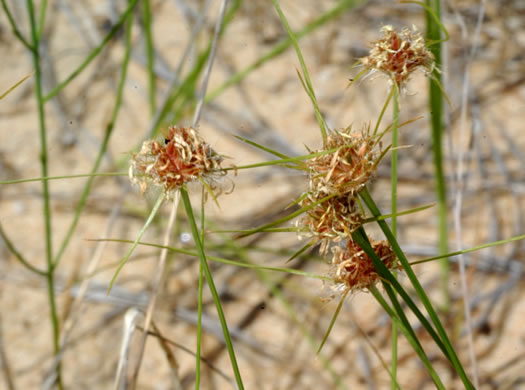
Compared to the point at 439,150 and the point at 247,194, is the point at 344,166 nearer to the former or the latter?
the point at 439,150

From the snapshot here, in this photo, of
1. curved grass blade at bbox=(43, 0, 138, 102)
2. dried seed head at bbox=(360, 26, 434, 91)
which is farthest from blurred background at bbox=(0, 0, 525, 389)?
dried seed head at bbox=(360, 26, 434, 91)

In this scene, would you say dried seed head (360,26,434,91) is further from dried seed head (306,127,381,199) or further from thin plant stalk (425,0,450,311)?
thin plant stalk (425,0,450,311)

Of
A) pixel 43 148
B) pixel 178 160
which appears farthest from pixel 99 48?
pixel 178 160

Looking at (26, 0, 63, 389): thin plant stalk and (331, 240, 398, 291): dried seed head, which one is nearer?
(331, 240, 398, 291): dried seed head

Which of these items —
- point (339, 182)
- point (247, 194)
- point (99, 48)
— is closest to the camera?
point (339, 182)

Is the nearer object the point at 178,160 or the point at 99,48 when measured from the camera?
the point at 178,160

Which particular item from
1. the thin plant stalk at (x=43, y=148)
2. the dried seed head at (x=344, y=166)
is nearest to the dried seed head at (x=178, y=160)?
the dried seed head at (x=344, y=166)

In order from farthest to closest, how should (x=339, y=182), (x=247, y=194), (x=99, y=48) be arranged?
(x=247, y=194) < (x=99, y=48) < (x=339, y=182)
